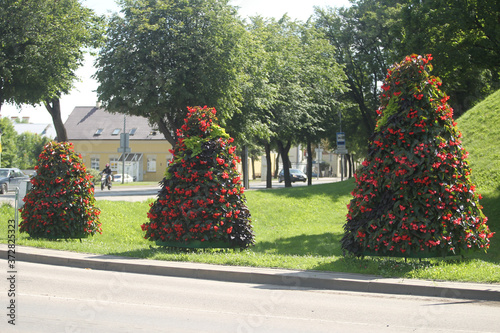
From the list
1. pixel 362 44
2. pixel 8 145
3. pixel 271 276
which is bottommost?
pixel 271 276

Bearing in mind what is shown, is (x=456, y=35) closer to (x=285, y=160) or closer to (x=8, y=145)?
(x=285, y=160)

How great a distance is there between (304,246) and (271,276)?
8.52 metres

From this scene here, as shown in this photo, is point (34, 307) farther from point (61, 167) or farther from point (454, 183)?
point (61, 167)

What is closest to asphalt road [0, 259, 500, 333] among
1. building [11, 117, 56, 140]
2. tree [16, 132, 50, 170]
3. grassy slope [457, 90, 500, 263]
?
grassy slope [457, 90, 500, 263]

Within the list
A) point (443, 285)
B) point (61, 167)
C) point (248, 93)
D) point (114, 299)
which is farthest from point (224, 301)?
point (248, 93)

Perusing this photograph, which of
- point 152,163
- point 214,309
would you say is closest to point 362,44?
point 214,309

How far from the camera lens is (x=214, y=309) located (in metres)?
7.27

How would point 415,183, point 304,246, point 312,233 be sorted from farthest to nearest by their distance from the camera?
1. point 312,233
2. point 304,246
3. point 415,183

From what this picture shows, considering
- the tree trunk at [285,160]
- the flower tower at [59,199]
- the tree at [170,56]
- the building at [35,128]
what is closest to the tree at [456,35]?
the tree at [170,56]

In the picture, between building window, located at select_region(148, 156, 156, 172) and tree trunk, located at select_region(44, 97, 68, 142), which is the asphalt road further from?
building window, located at select_region(148, 156, 156, 172)

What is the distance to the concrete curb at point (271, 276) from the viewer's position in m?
8.52

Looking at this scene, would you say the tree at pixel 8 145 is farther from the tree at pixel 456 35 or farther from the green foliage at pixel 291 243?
the tree at pixel 456 35

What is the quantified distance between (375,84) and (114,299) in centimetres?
3772

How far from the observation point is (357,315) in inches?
280
